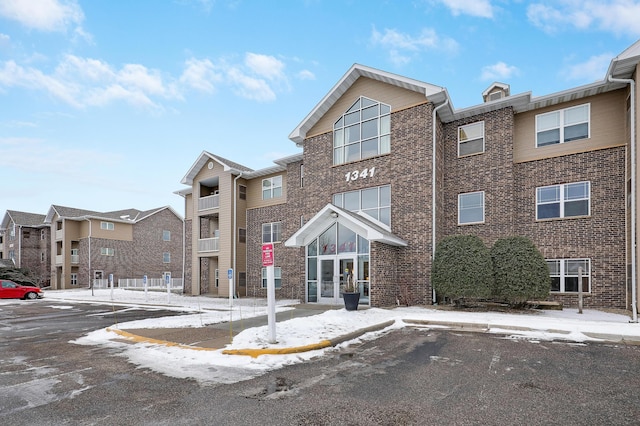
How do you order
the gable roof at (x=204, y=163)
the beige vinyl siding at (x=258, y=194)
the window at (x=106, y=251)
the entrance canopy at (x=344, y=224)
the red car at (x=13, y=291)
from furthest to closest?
1. the window at (x=106, y=251)
2. the red car at (x=13, y=291)
3. the gable roof at (x=204, y=163)
4. the beige vinyl siding at (x=258, y=194)
5. the entrance canopy at (x=344, y=224)

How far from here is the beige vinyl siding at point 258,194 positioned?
25891mm

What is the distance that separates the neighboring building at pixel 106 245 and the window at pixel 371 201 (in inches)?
1250

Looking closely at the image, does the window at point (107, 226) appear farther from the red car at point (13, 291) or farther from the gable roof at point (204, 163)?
the gable roof at point (204, 163)

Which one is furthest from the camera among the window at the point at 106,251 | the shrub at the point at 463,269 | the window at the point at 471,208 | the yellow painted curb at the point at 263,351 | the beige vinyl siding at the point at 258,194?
the window at the point at 106,251

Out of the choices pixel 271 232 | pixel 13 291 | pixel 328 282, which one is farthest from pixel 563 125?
pixel 13 291

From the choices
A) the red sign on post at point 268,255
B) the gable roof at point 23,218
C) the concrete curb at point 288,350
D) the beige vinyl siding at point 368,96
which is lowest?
the concrete curb at point 288,350

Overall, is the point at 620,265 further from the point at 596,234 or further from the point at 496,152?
the point at 496,152

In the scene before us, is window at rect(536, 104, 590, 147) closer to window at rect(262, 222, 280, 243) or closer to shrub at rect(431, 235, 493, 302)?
shrub at rect(431, 235, 493, 302)

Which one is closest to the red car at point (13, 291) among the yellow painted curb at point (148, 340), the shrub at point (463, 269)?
the yellow painted curb at point (148, 340)

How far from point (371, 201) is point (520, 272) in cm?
749

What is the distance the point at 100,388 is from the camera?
609cm

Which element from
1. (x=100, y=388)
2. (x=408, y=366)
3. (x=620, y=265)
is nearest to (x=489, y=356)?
(x=408, y=366)

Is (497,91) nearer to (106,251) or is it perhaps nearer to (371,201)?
(371,201)

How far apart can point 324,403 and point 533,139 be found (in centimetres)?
1619
